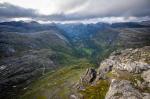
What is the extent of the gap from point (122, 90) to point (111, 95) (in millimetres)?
12232

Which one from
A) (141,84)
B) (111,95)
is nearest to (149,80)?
(141,84)

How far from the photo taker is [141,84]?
19700cm

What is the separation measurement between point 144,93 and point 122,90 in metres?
19.2

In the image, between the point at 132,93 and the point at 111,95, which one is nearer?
the point at 132,93

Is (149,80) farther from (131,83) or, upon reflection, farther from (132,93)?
(132,93)

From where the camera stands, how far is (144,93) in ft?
579

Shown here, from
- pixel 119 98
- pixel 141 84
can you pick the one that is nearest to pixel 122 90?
pixel 119 98

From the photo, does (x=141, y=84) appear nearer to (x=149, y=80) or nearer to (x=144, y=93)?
(x=149, y=80)

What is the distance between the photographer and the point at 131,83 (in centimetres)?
19825

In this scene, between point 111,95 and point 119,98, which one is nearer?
point 119,98

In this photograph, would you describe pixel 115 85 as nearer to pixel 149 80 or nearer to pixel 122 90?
pixel 122 90

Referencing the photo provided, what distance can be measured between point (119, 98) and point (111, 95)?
45.4 feet

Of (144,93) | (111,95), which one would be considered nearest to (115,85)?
(111,95)

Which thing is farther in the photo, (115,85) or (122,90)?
(115,85)
